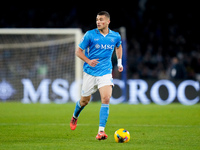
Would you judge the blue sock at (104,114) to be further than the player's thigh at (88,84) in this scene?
No

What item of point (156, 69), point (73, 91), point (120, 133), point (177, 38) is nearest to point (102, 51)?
point (120, 133)

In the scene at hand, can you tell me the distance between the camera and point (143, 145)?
6492 millimetres

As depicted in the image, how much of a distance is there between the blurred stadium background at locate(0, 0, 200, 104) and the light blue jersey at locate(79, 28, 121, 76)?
48.4 ft

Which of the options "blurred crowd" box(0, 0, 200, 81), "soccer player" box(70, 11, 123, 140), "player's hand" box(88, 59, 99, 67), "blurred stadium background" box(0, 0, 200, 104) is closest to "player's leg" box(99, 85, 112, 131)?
"soccer player" box(70, 11, 123, 140)

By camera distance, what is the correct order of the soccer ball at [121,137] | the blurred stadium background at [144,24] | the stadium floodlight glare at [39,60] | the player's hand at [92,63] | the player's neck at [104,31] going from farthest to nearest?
the blurred stadium background at [144,24]
the stadium floodlight glare at [39,60]
the player's neck at [104,31]
the player's hand at [92,63]
the soccer ball at [121,137]

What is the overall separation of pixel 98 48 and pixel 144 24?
18202 mm

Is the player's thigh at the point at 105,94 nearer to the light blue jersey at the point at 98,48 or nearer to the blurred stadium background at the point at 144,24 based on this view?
the light blue jersey at the point at 98,48

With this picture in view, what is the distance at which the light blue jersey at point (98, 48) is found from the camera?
766 centimetres

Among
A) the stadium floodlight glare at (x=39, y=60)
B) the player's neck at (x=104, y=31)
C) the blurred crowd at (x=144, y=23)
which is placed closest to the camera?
the player's neck at (x=104, y=31)

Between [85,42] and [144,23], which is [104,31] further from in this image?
[144,23]

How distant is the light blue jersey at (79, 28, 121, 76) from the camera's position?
766 centimetres

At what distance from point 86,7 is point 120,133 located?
20.5 metres

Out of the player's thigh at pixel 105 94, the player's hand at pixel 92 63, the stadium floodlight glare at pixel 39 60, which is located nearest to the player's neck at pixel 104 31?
the player's hand at pixel 92 63

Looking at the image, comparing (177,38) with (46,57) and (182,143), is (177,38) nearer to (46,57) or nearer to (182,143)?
(46,57)
